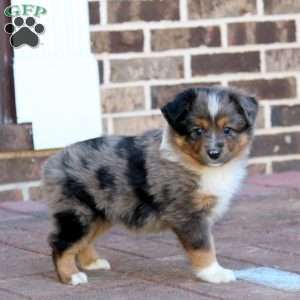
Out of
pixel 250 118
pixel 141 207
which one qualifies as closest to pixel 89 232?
pixel 141 207

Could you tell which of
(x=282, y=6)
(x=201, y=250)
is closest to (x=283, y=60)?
(x=282, y=6)

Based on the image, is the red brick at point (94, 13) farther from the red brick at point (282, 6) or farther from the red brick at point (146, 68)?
the red brick at point (282, 6)

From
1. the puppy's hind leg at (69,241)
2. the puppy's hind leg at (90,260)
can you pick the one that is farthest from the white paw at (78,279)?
the puppy's hind leg at (90,260)

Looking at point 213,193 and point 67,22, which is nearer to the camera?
point 213,193

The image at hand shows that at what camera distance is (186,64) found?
30.7 ft

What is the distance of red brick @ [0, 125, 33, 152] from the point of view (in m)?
8.74

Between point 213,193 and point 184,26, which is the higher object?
point 184,26

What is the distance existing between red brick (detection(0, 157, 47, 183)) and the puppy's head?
2.97 meters

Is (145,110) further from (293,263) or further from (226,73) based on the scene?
(293,263)

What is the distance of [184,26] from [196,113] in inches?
138

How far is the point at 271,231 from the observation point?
292 inches

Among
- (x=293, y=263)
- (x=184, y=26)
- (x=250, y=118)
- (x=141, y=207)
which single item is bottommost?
(x=293, y=263)

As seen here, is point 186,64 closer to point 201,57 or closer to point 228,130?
point 201,57

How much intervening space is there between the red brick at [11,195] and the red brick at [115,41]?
142 centimetres
